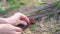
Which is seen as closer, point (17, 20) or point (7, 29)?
point (7, 29)

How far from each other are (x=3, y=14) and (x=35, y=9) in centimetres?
40

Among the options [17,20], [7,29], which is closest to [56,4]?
[17,20]

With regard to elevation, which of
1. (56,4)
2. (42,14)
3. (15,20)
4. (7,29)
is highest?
(56,4)

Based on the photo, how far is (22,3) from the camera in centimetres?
337

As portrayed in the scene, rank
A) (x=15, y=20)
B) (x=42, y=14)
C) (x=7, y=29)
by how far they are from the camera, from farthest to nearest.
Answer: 1. (x=42, y=14)
2. (x=15, y=20)
3. (x=7, y=29)

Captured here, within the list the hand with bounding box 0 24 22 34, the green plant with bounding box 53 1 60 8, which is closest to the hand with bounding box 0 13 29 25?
the hand with bounding box 0 24 22 34

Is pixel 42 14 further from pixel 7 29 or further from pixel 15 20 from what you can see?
pixel 7 29

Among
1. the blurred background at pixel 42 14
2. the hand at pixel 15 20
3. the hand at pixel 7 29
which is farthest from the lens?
the blurred background at pixel 42 14

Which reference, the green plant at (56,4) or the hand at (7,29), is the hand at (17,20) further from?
the green plant at (56,4)

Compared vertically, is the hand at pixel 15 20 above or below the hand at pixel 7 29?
above

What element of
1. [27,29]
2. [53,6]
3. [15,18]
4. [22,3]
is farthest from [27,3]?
[15,18]

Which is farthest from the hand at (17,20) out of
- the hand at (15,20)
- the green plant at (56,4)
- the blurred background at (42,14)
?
the green plant at (56,4)

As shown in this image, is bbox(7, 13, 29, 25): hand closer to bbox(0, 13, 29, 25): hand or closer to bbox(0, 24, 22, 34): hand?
bbox(0, 13, 29, 25): hand

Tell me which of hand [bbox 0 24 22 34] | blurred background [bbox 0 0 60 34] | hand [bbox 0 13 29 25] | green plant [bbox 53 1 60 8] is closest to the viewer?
hand [bbox 0 24 22 34]
